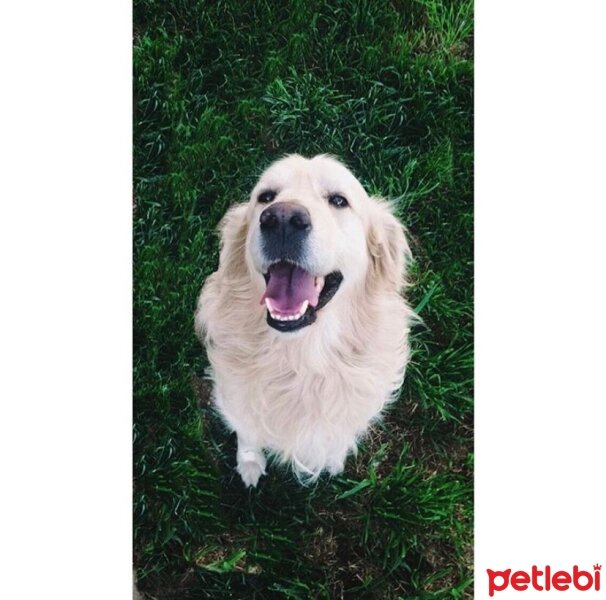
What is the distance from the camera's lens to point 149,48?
7.37 feet

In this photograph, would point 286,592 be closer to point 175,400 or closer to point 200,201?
point 175,400

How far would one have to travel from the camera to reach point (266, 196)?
6.71 ft

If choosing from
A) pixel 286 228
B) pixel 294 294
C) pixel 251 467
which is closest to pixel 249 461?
pixel 251 467

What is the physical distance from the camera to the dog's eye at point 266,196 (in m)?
2.03

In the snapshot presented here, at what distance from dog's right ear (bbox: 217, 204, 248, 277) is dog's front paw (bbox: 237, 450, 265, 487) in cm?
64

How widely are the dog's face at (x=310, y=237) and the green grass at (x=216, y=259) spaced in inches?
5.8

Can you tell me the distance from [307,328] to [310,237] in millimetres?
337

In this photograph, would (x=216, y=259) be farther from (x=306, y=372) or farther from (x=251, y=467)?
(x=251, y=467)

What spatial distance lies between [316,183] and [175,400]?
908 mm

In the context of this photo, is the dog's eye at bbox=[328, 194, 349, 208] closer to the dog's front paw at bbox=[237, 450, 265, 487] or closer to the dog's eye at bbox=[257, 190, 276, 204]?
the dog's eye at bbox=[257, 190, 276, 204]

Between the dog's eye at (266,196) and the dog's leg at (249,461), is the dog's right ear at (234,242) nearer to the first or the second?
the dog's eye at (266,196)

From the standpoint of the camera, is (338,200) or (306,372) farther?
(306,372)

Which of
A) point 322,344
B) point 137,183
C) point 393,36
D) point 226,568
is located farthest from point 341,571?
point 393,36

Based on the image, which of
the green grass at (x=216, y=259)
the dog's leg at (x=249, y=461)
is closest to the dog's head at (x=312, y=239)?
the green grass at (x=216, y=259)
